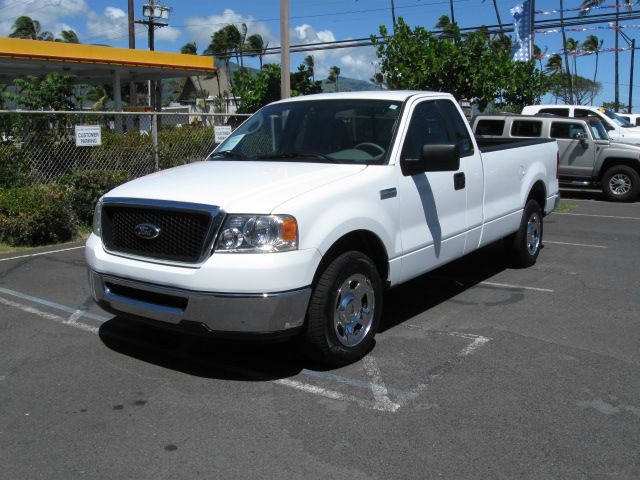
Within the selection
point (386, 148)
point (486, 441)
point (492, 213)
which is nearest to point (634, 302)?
point (492, 213)

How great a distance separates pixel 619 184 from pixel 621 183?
5 cm

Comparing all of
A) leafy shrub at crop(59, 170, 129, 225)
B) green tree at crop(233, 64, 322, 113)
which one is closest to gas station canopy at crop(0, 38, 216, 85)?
green tree at crop(233, 64, 322, 113)

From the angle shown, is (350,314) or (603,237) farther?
(603,237)

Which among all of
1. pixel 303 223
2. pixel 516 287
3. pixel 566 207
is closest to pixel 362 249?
pixel 303 223

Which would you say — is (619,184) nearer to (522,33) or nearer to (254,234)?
(522,33)

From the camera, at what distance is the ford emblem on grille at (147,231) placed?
14.4 feet

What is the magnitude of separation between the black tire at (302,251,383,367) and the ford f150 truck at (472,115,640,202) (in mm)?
12003

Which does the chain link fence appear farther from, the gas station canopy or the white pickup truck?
the gas station canopy

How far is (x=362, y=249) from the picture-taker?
4945mm

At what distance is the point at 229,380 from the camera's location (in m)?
4.55

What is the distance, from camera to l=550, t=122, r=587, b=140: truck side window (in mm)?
16109

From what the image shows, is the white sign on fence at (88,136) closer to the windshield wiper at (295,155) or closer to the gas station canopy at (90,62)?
the windshield wiper at (295,155)

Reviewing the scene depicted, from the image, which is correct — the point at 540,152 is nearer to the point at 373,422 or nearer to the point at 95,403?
the point at 373,422

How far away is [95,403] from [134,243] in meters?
1.09
